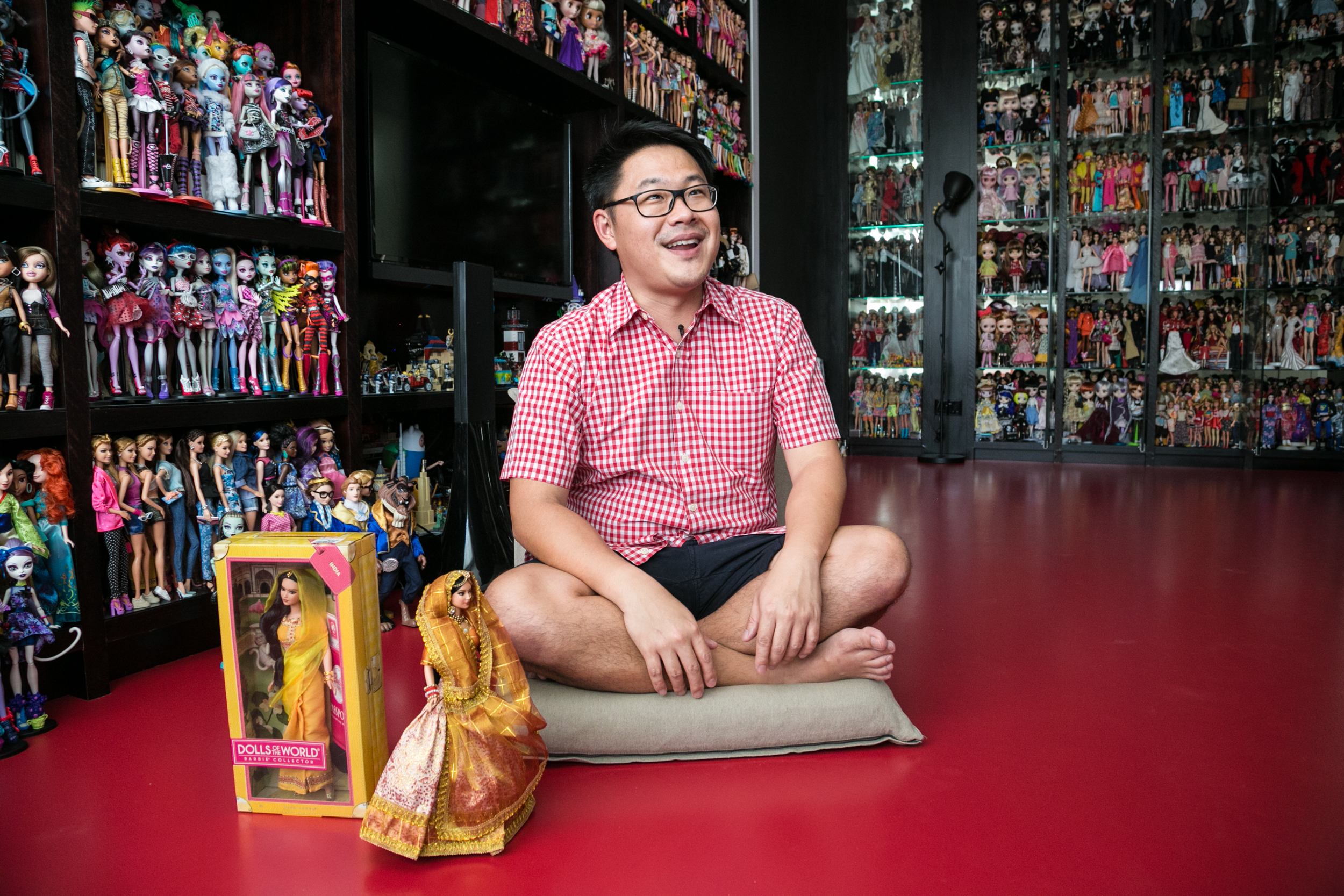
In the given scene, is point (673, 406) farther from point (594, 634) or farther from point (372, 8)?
point (372, 8)

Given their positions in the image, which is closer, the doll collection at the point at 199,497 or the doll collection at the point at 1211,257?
the doll collection at the point at 199,497

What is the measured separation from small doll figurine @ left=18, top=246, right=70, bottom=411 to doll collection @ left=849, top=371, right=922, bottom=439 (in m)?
5.86

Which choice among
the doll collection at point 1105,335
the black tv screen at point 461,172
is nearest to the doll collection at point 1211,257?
the doll collection at point 1105,335

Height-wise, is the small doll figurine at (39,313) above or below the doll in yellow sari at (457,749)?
above

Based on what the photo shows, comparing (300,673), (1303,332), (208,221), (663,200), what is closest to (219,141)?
(208,221)

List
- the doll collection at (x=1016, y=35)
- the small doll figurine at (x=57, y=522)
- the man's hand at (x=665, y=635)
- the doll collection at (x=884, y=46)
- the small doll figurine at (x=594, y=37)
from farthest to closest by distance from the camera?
1. the doll collection at (x=884, y=46)
2. the doll collection at (x=1016, y=35)
3. the small doll figurine at (x=594, y=37)
4. the small doll figurine at (x=57, y=522)
5. the man's hand at (x=665, y=635)

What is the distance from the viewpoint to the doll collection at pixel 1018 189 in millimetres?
6469

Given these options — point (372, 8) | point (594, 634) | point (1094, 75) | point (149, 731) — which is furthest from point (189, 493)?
point (1094, 75)

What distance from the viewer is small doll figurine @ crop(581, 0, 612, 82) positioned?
3961 millimetres

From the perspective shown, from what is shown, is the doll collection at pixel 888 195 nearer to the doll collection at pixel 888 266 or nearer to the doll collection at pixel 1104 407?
the doll collection at pixel 888 266

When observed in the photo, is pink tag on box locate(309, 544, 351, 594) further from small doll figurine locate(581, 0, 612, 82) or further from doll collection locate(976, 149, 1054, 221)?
doll collection locate(976, 149, 1054, 221)

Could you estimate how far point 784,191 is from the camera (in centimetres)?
664

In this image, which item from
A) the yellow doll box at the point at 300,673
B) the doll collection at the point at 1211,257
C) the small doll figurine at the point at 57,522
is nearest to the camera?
the yellow doll box at the point at 300,673

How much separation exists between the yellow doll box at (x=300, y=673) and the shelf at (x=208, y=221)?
106 cm
